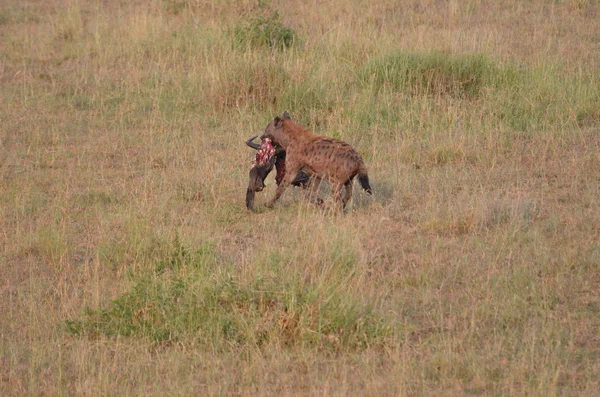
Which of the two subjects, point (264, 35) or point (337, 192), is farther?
point (264, 35)

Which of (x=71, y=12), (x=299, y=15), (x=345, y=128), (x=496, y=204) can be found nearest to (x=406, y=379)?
(x=496, y=204)

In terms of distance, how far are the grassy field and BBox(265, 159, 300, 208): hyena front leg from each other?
0.36 ft

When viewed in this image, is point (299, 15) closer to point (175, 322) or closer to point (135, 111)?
point (135, 111)

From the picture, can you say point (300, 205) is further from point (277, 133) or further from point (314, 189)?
point (277, 133)

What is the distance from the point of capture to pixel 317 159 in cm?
730

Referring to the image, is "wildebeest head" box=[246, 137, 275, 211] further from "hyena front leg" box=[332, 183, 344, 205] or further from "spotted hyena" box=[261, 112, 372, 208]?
"hyena front leg" box=[332, 183, 344, 205]

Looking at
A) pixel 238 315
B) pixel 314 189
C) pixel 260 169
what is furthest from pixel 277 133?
pixel 238 315

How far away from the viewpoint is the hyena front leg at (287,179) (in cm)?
749

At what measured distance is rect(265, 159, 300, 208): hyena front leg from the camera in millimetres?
7492

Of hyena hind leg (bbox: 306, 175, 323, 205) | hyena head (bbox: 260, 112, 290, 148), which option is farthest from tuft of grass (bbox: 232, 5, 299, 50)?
hyena hind leg (bbox: 306, 175, 323, 205)

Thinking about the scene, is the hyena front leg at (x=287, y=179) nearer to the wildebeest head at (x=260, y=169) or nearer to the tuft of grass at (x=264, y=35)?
the wildebeest head at (x=260, y=169)

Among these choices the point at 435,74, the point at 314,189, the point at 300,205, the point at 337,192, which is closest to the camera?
the point at 300,205

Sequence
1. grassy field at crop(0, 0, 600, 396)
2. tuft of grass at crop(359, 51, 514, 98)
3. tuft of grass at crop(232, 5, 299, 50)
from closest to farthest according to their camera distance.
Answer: grassy field at crop(0, 0, 600, 396) < tuft of grass at crop(359, 51, 514, 98) < tuft of grass at crop(232, 5, 299, 50)

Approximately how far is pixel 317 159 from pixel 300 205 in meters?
0.38
